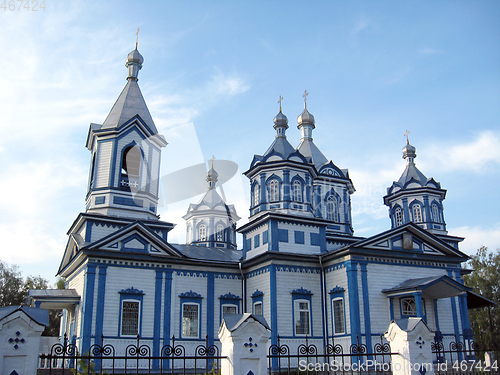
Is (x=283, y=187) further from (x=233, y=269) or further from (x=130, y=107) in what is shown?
(x=130, y=107)

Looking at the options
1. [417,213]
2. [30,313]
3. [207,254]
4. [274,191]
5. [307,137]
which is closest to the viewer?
[30,313]

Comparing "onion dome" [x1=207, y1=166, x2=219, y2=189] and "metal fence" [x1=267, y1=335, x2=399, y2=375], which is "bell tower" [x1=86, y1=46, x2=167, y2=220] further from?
"onion dome" [x1=207, y1=166, x2=219, y2=189]

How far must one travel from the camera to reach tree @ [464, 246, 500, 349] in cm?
3294

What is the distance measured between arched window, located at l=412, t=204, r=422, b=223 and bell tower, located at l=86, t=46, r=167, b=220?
15.0 meters

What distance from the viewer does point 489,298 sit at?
33844mm

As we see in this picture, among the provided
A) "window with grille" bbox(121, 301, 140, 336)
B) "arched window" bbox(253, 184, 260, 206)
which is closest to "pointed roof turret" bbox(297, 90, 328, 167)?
"arched window" bbox(253, 184, 260, 206)

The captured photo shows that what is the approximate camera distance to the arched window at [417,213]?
Result: 26922mm

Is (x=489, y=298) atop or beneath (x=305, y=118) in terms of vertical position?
beneath

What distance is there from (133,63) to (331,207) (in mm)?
13059

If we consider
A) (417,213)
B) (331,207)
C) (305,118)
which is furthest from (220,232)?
(417,213)

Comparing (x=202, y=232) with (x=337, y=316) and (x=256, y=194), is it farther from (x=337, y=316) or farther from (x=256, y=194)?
(x=337, y=316)

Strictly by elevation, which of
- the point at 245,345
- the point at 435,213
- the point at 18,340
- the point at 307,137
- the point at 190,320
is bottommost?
the point at 245,345

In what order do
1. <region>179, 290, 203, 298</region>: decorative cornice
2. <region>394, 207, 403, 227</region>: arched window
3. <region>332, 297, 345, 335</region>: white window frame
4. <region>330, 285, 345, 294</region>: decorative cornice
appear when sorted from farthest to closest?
<region>394, 207, 403, 227</region>: arched window
<region>179, 290, 203, 298</region>: decorative cornice
<region>330, 285, 345, 294</region>: decorative cornice
<region>332, 297, 345, 335</region>: white window frame

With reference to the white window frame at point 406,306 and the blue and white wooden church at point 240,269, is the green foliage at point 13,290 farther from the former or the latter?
the white window frame at point 406,306
